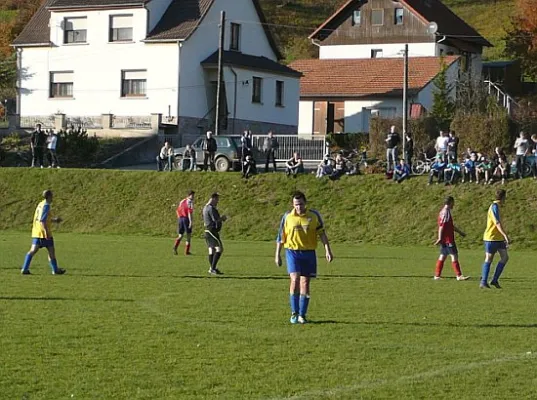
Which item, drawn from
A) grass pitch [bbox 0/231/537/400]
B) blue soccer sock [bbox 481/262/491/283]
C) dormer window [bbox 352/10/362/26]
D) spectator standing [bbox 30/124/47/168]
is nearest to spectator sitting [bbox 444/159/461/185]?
grass pitch [bbox 0/231/537/400]

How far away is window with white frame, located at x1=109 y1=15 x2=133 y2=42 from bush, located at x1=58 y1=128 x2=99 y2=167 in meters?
10.9

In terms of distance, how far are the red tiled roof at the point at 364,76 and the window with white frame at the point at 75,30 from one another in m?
14.0

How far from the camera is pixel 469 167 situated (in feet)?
126

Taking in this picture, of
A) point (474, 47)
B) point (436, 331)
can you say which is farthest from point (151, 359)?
point (474, 47)

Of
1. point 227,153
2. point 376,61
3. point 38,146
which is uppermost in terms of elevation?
point 376,61

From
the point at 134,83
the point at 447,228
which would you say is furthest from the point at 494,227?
the point at 134,83

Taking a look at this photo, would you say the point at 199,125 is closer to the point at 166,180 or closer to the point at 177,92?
the point at 177,92

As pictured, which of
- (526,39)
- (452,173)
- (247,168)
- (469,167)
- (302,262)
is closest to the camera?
(302,262)

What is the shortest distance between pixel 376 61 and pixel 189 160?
89.1 ft

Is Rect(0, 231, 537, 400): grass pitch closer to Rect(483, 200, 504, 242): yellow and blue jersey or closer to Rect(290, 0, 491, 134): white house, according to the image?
Rect(483, 200, 504, 242): yellow and blue jersey

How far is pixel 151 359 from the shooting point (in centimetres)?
1178

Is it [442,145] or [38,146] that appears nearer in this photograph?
[442,145]

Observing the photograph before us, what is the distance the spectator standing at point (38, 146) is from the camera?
4534 cm

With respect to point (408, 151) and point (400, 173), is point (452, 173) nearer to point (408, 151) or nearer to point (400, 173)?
point (400, 173)
